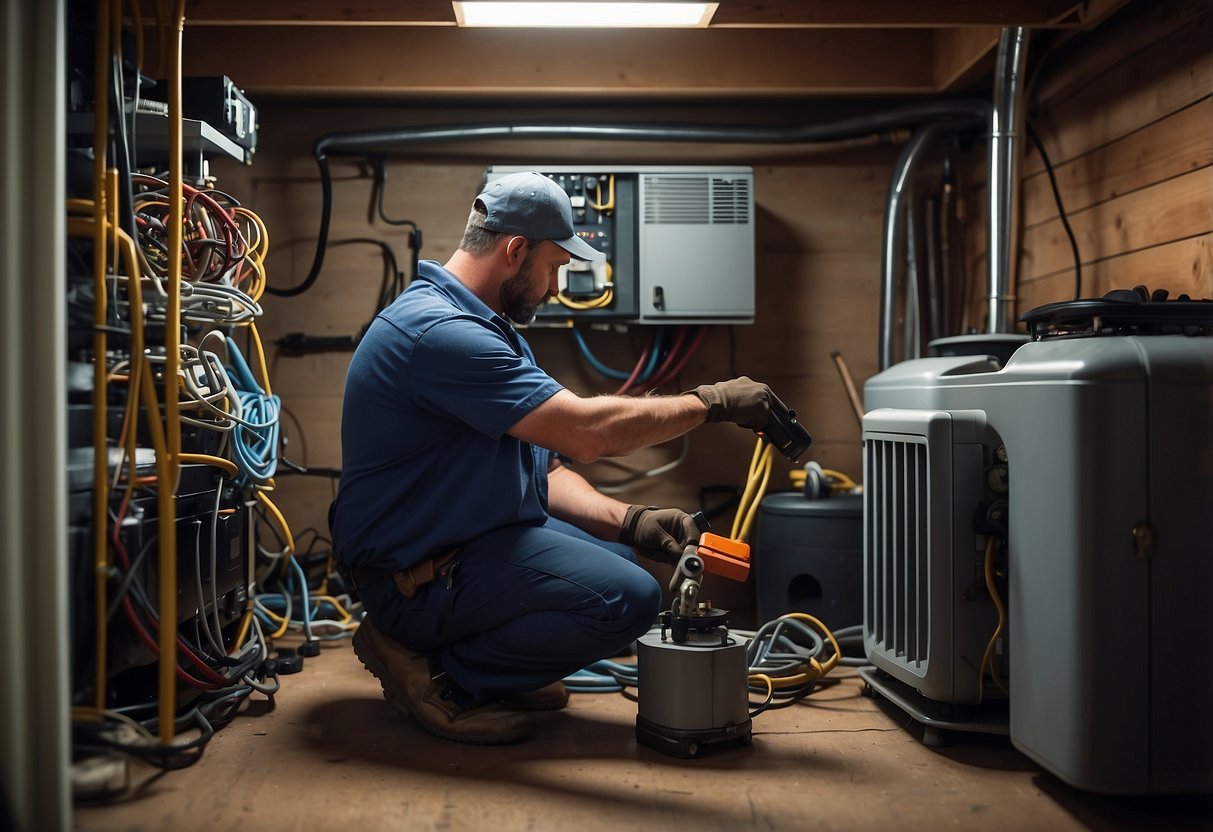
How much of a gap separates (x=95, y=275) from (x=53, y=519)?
428 mm

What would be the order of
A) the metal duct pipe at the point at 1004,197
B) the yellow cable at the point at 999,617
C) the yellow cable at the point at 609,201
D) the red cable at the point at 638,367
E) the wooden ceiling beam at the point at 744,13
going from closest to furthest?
1. the yellow cable at the point at 999,617
2. the wooden ceiling beam at the point at 744,13
3. the metal duct pipe at the point at 1004,197
4. the yellow cable at the point at 609,201
5. the red cable at the point at 638,367

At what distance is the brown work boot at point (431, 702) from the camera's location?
1.91 m

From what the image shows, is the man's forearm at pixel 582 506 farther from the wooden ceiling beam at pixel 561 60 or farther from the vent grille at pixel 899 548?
the wooden ceiling beam at pixel 561 60

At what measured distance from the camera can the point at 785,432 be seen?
6.38 feet

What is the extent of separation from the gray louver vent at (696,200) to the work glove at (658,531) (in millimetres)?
1185

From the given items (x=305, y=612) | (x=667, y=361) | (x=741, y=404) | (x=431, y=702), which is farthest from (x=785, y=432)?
(x=305, y=612)

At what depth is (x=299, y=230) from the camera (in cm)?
321

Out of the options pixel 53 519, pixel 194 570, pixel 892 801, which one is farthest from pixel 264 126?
pixel 892 801

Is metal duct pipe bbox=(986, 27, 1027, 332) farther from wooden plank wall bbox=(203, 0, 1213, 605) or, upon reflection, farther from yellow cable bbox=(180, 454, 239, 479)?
yellow cable bbox=(180, 454, 239, 479)

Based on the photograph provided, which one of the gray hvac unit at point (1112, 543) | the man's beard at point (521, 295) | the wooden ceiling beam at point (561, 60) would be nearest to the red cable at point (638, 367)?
the wooden ceiling beam at point (561, 60)

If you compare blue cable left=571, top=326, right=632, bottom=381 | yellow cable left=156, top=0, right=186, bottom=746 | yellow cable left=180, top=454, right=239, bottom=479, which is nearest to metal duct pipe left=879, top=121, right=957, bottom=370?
blue cable left=571, top=326, right=632, bottom=381

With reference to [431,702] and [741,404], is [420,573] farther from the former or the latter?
[741,404]

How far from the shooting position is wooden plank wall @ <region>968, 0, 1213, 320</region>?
210 centimetres

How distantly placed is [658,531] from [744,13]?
1254 millimetres
